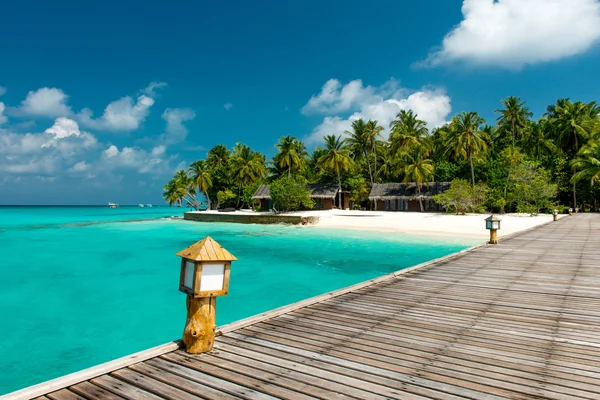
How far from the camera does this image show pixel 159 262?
16844 millimetres

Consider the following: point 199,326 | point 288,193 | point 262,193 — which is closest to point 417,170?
point 288,193

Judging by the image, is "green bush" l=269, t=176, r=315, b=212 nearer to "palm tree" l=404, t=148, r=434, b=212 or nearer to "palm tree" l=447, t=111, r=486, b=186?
"palm tree" l=404, t=148, r=434, b=212

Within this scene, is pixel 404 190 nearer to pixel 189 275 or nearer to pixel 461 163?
pixel 461 163

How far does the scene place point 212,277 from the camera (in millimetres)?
3164

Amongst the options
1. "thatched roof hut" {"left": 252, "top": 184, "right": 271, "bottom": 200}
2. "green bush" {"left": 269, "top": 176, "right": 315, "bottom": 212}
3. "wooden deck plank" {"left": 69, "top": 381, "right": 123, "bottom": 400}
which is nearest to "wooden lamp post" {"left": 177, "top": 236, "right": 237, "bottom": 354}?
"wooden deck plank" {"left": 69, "top": 381, "right": 123, "bottom": 400}

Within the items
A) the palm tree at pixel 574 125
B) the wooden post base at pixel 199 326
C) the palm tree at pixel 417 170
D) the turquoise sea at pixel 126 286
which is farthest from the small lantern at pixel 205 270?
the palm tree at pixel 574 125

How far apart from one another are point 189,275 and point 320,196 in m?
42.2

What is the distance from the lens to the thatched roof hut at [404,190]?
136 feet

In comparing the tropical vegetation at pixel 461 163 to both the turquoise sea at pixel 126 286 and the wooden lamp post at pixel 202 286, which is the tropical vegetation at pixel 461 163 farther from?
the wooden lamp post at pixel 202 286

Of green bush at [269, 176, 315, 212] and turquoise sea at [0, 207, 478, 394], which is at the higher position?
green bush at [269, 176, 315, 212]

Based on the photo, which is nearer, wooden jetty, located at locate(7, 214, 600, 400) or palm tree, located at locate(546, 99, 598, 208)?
wooden jetty, located at locate(7, 214, 600, 400)

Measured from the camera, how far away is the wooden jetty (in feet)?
8.36

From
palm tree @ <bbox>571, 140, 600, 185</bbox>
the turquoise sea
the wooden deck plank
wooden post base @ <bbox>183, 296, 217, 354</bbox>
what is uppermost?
palm tree @ <bbox>571, 140, 600, 185</bbox>

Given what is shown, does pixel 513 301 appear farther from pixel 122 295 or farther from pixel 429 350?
pixel 122 295
